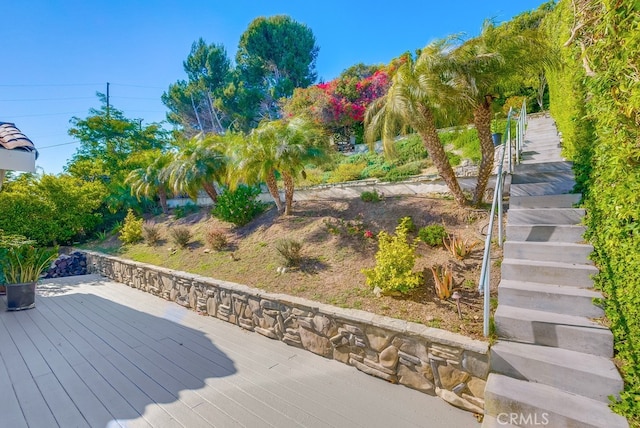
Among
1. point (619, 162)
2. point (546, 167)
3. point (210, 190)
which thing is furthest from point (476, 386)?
point (210, 190)

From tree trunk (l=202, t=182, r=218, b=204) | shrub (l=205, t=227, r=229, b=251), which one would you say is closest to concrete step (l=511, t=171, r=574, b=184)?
shrub (l=205, t=227, r=229, b=251)

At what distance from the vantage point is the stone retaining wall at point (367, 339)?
2328mm

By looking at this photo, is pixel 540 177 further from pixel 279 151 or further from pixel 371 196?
pixel 279 151

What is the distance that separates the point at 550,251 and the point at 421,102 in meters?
3.38

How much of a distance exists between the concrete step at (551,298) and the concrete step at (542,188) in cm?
187

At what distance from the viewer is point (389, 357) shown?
2752 mm

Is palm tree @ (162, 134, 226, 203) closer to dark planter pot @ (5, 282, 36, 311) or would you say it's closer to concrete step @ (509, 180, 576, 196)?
dark planter pot @ (5, 282, 36, 311)

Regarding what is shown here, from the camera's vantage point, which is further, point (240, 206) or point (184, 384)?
point (240, 206)

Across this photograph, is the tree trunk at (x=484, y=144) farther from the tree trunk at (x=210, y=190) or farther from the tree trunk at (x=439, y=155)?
the tree trunk at (x=210, y=190)

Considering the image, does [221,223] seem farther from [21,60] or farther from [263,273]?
[21,60]

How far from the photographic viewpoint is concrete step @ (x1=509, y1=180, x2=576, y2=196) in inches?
151

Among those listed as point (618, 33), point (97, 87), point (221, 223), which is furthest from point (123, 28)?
point (97, 87)

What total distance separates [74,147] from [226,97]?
11.2 meters

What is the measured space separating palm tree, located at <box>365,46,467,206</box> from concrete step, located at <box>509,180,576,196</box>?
→ 3.56 ft
